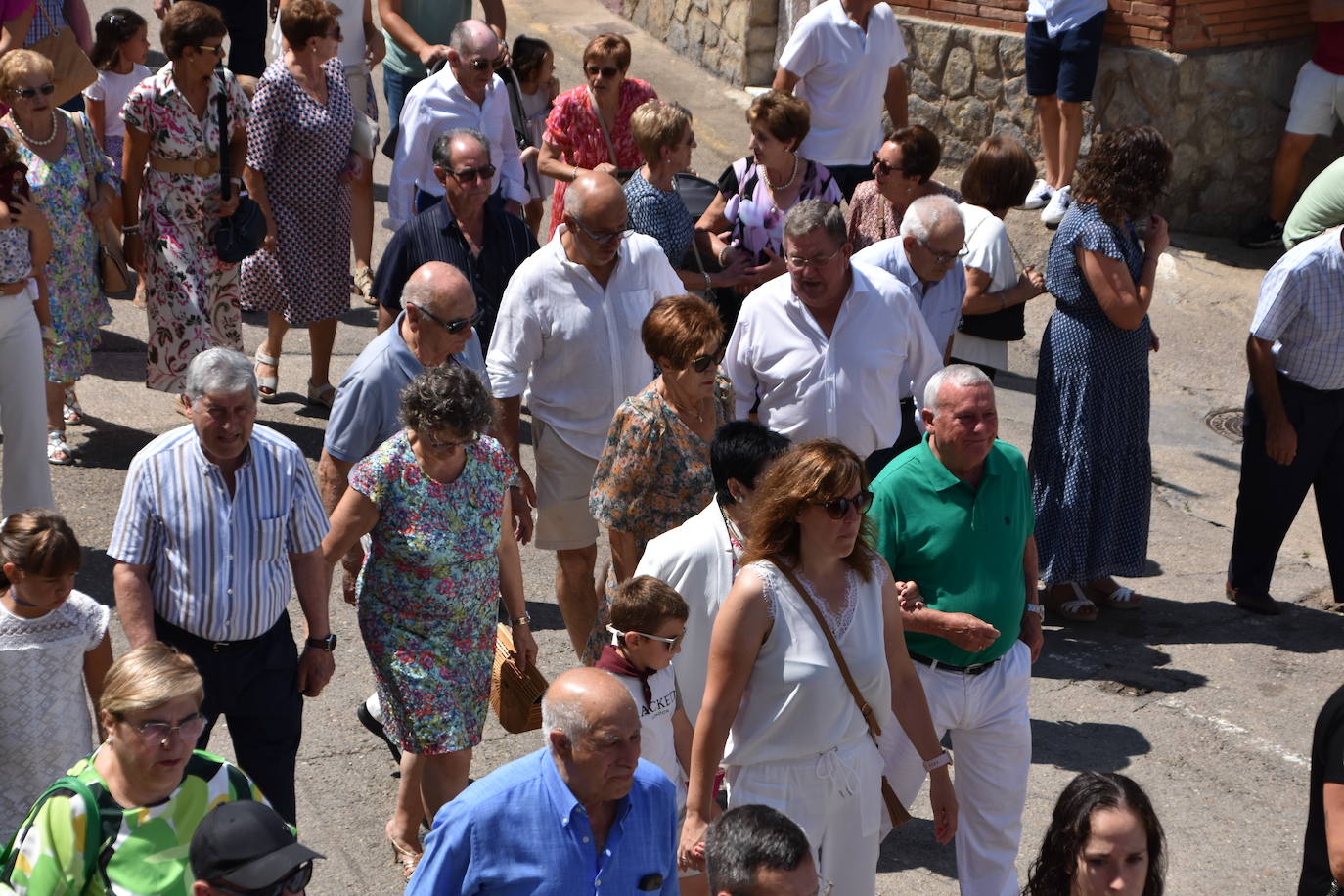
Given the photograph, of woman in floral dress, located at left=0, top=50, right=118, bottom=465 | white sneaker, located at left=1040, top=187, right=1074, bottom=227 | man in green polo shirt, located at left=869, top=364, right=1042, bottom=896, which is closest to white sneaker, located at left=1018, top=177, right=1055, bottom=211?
white sneaker, located at left=1040, top=187, right=1074, bottom=227

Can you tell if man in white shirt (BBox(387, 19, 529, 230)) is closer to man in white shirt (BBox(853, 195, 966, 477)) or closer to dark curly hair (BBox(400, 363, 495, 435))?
man in white shirt (BBox(853, 195, 966, 477))

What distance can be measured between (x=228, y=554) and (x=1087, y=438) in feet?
13.3

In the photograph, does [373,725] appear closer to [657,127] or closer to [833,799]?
[833,799]

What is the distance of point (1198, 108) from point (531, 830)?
9471 mm

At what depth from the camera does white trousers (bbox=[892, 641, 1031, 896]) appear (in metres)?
5.59

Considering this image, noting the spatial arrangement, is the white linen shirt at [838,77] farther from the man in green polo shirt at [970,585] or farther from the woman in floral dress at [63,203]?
the man in green polo shirt at [970,585]

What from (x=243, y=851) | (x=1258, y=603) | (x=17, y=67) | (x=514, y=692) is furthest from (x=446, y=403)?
(x=1258, y=603)

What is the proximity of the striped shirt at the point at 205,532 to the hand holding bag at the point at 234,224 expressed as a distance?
3408mm

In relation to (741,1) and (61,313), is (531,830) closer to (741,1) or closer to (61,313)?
(61,313)

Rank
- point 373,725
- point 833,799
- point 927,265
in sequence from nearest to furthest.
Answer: point 833,799 < point 373,725 < point 927,265

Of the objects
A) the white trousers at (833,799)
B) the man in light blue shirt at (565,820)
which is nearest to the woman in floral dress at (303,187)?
the white trousers at (833,799)

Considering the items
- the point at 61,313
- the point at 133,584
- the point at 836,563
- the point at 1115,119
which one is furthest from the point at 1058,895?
the point at 1115,119

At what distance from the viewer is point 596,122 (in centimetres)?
930

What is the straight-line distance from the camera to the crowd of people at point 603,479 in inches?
167
